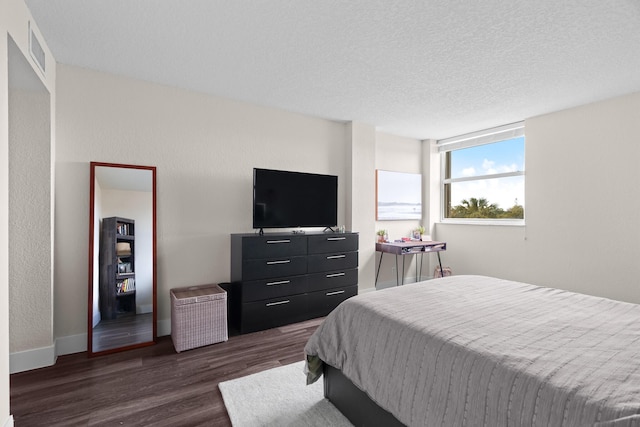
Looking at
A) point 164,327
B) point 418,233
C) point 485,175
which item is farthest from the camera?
point 418,233

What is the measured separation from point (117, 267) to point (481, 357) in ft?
9.76

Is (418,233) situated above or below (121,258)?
above

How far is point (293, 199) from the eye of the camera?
3.61 metres

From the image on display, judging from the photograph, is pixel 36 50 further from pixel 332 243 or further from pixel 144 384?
pixel 332 243

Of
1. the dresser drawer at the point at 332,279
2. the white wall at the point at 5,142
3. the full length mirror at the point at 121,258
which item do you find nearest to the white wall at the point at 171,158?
the full length mirror at the point at 121,258

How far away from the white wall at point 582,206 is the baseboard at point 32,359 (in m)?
5.06

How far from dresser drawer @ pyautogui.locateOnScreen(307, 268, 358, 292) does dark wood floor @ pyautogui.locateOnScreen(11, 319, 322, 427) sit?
2.31 ft

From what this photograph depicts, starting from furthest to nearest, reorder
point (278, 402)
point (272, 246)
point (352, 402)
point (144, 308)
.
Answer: point (272, 246), point (144, 308), point (278, 402), point (352, 402)

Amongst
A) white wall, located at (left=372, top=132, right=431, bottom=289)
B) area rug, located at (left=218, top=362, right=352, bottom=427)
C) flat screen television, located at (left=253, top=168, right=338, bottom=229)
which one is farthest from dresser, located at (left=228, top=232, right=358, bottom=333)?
white wall, located at (left=372, top=132, right=431, bottom=289)

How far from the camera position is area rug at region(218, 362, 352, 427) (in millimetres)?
1835

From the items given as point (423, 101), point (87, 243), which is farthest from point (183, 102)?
point (423, 101)

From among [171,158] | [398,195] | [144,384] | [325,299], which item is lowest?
[144,384]

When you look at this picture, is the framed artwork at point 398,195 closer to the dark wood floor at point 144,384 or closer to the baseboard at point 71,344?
the dark wood floor at point 144,384

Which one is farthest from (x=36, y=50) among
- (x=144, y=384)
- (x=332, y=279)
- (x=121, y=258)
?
(x=332, y=279)
